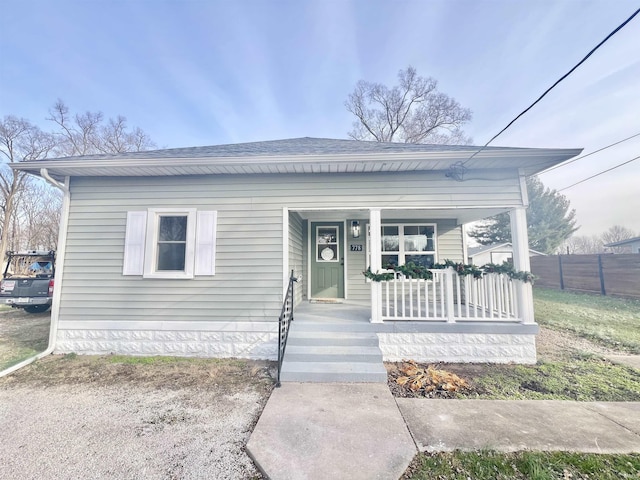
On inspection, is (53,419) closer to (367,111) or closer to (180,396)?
(180,396)

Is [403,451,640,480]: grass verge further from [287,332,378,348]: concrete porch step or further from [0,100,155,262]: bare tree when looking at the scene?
[0,100,155,262]: bare tree

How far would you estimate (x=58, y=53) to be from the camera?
848 cm

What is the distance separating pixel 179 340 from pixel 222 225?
2174 mm

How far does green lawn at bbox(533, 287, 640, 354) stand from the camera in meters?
5.58

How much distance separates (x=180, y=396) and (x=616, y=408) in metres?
5.10

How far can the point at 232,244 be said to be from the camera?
4.86 m

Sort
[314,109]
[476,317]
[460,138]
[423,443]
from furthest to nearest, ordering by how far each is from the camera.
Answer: [460,138] < [314,109] < [476,317] < [423,443]

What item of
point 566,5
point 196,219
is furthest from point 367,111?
point 196,219

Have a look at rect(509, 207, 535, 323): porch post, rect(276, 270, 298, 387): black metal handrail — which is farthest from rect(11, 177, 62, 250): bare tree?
rect(509, 207, 535, 323): porch post

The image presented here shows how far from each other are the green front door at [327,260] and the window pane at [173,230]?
2940 millimetres

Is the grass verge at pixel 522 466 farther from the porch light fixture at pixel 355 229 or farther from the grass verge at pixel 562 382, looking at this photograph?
the porch light fixture at pixel 355 229

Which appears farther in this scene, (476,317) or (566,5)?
(476,317)

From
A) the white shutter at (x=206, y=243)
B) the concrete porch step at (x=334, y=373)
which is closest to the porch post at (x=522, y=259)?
the concrete porch step at (x=334, y=373)

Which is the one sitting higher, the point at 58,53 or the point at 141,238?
the point at 58,53
